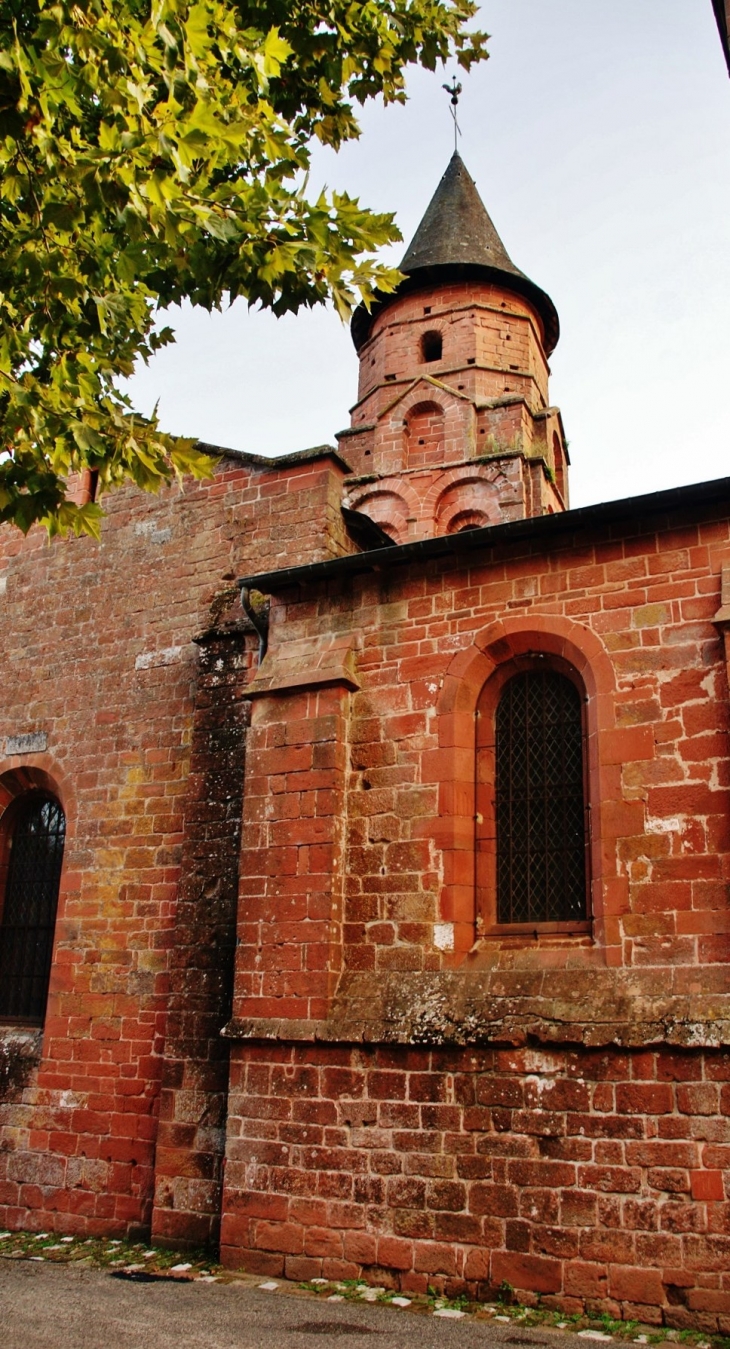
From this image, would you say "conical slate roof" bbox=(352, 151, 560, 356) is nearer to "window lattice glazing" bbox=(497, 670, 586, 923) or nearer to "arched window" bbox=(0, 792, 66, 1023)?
"arched window" bbox=(0, 792, 66, 1023)

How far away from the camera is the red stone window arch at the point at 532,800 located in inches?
295

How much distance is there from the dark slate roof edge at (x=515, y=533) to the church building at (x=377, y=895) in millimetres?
31

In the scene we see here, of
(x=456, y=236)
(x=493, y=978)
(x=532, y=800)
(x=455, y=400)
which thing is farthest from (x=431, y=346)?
(x=493, y=978)

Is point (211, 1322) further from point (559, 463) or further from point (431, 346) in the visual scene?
point (559, 463)

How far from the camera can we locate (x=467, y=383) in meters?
21.9

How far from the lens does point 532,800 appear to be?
7.80 m

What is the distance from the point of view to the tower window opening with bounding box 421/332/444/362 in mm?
22672

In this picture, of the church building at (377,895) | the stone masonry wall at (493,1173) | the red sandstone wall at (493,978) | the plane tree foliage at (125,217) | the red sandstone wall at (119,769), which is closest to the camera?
the plane tree foliage at (125,217)

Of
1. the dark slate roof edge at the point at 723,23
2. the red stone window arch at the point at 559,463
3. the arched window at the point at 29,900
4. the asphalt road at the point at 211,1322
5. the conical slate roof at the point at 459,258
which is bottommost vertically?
the asphalt road at the point at 211,1322

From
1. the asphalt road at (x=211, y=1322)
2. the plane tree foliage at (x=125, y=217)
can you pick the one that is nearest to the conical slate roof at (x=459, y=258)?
the plane tree foliage at (x=125, y=217)

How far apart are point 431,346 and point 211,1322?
19736 mm

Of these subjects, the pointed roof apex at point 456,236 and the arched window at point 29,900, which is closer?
the arched window at point 29,900

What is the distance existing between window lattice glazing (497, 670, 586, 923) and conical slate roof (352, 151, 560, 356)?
15637 millimetres

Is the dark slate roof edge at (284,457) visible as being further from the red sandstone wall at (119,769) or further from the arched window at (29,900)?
the arched window at (29,900)
